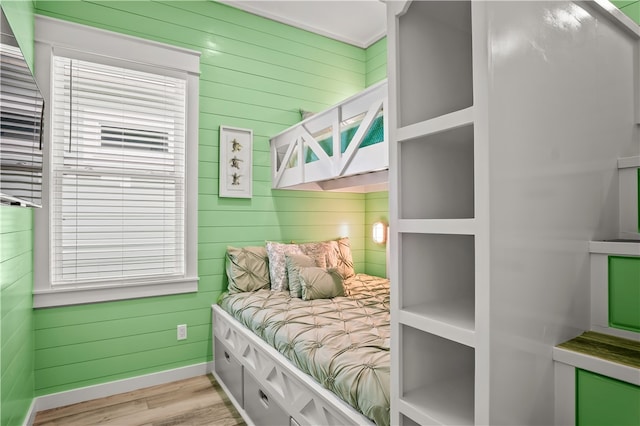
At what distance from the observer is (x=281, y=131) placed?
3.37 meters

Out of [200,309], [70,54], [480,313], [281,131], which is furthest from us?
[281,131]

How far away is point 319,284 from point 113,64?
2.24 m

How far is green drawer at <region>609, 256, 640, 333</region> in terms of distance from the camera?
1.04 meters

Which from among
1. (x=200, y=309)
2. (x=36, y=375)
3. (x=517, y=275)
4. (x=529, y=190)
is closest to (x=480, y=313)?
(x=517, y=275)

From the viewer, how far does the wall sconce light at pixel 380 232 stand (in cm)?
356

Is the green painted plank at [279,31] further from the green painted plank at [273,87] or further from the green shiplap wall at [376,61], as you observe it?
the green painted plank at [273,87]

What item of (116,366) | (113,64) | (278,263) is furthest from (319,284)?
(113,64)

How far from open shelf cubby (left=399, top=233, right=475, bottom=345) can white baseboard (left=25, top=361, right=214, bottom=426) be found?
2462 millimetres

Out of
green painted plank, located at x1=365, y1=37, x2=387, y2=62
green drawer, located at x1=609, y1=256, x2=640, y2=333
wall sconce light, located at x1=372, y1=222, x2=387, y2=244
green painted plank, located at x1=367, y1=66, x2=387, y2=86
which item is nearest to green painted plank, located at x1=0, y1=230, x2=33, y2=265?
green drawer, located at x1=609, y1=256, x2=640, y2=333

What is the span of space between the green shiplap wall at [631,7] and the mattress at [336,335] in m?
1.87

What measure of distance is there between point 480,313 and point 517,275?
0.48 ft

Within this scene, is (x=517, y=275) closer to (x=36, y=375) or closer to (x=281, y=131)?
(x=281, y=131)

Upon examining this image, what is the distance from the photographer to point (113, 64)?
108 inches

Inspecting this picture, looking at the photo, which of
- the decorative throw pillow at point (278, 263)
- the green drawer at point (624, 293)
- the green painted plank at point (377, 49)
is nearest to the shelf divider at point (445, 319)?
the green drawer at point (624, 293)
